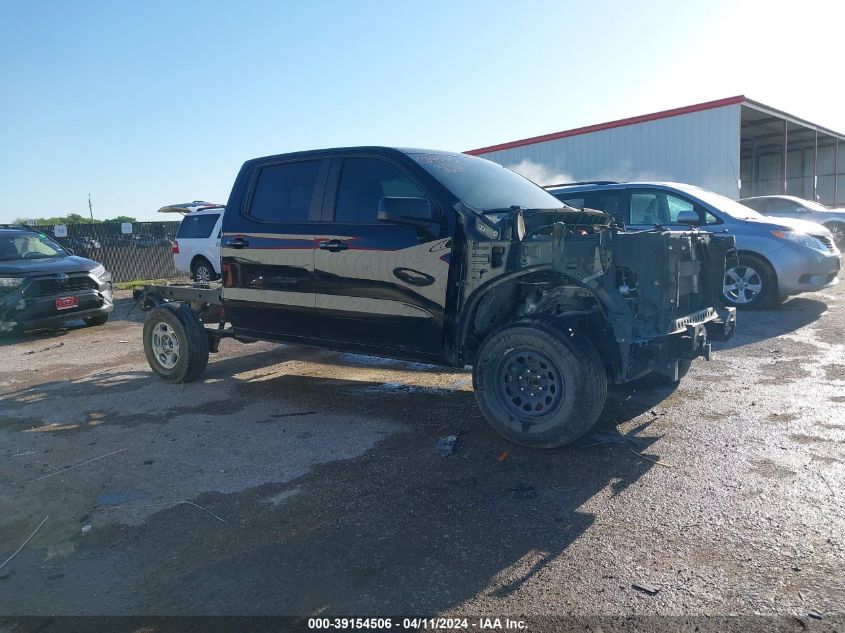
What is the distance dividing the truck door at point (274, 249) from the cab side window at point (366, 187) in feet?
0.78

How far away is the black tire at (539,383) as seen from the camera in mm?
4117

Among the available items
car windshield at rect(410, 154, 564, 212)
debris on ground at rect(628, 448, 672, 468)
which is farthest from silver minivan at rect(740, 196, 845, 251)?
debris on ground at rect(628, 448, 672, 468)

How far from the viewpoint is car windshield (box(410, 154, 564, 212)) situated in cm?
483

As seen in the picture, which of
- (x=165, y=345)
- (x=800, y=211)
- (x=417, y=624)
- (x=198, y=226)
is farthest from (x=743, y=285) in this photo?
(x=198, y=226)

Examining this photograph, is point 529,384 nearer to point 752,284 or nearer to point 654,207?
point 654,207

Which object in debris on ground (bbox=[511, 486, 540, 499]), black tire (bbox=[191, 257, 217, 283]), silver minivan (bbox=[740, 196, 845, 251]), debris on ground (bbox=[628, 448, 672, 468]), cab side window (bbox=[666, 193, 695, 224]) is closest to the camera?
debris on ground (bbox=[511, 486, 540, 499])

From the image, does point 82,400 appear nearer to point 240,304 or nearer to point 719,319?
point 240,304

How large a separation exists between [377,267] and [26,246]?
26.9ft

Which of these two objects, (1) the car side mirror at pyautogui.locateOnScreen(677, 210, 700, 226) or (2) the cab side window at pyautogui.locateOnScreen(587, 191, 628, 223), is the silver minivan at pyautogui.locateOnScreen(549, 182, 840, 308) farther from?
(1) the car side mirror at pyautogui.locateOnScreen(677, 210, 700, 226)

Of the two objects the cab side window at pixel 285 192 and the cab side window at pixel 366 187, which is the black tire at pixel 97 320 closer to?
the cab side window at pixel 285 192

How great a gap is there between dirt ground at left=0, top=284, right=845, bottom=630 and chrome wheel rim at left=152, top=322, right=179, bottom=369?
1.53 feet

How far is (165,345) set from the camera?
6.80 meters

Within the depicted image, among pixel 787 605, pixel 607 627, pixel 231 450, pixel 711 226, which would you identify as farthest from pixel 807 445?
pixel 711 226

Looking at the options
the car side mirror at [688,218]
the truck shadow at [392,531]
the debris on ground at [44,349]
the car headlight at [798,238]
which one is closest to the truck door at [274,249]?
the truck shadow at [392,531]
